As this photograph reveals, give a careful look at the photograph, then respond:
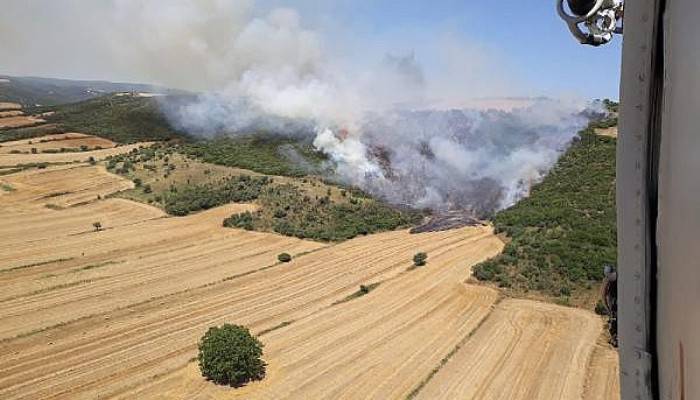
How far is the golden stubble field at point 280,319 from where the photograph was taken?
15.8 meters

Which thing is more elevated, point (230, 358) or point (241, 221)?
point (241, 221)

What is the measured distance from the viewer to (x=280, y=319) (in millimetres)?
21250

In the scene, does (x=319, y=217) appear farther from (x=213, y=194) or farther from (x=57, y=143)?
(x=57, y=143)

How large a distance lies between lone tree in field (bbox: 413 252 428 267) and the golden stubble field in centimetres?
42

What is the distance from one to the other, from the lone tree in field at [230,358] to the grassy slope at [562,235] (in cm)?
1308

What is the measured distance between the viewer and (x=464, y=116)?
58156mm

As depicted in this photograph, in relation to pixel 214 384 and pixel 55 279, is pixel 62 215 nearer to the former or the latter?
pixel 55 279

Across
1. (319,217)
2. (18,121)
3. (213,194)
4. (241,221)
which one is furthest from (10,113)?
(319,217)

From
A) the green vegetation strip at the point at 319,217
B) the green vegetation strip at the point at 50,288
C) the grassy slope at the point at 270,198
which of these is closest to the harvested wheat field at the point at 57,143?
the grassy slope at the point at 270,198

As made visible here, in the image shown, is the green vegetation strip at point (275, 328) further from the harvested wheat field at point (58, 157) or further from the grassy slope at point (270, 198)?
the harvested wheat field at point (58, 157)

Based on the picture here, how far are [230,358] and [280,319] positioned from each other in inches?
213

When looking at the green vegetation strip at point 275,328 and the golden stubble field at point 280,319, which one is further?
the green vegetation strip at point 275,328

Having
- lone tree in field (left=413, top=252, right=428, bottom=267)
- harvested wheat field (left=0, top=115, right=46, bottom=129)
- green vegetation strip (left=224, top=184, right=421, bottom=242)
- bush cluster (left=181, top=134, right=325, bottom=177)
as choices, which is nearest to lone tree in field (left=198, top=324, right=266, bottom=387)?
lone tree in field (left=413, top=252, right=428, bottom=267)

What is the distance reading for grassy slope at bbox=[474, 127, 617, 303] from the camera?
2481cm
